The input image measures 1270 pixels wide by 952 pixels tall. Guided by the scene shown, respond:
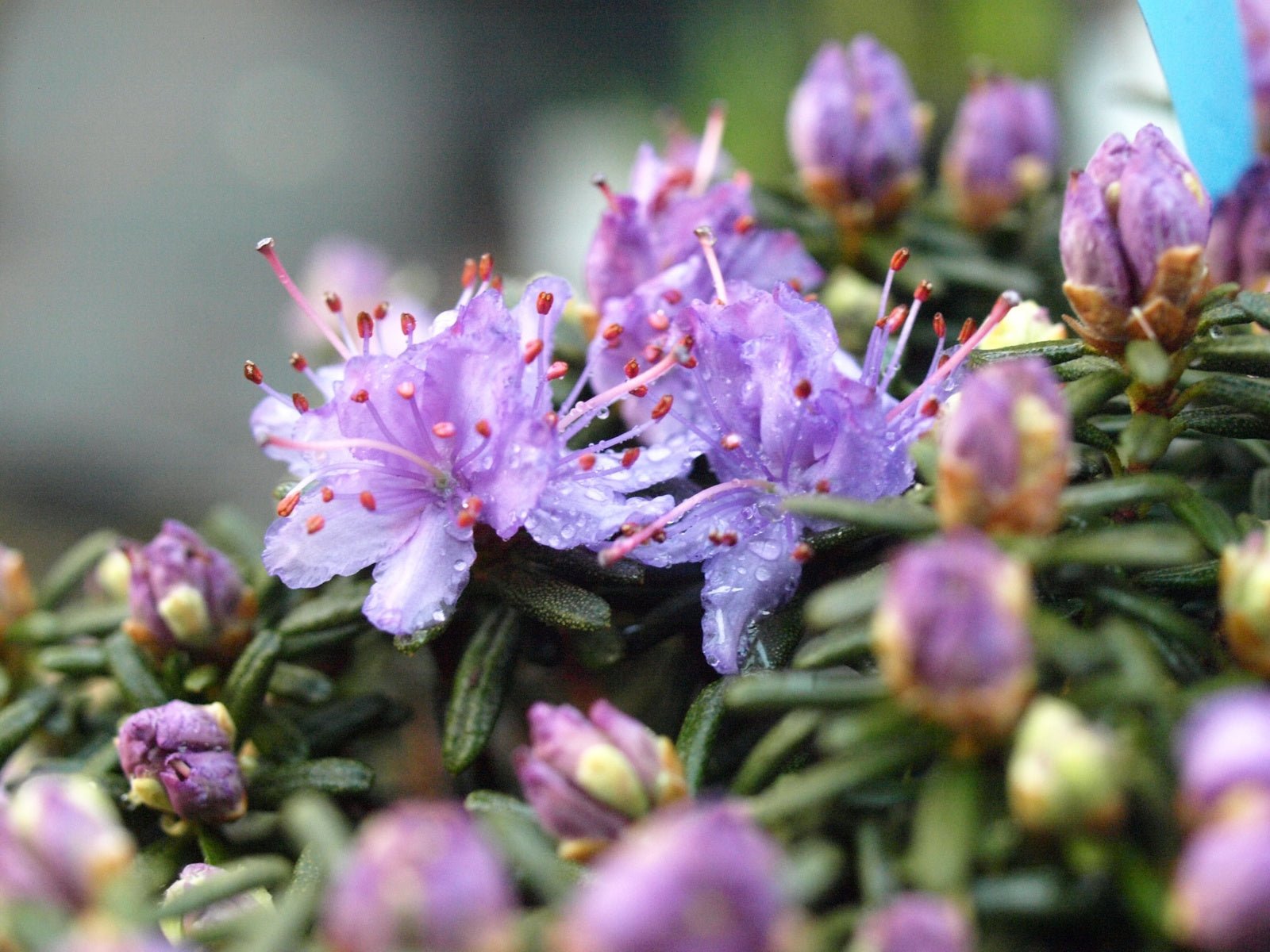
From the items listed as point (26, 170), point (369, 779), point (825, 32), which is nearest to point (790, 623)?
point (369, 779)

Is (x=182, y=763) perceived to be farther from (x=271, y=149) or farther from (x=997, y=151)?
(x=271, y=149)

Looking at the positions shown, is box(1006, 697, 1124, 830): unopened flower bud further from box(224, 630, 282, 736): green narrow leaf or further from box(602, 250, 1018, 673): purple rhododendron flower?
box(224, 630, 282, 736): green narrow leaf

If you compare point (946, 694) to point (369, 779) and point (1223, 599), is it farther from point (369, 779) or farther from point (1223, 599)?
point (369, 779)

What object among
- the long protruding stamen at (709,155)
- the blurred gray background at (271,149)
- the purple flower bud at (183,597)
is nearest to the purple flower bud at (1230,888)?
the purple flower bud at (183,597)

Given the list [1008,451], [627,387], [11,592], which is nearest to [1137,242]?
[1008,451]

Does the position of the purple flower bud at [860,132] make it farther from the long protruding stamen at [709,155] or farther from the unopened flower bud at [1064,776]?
the unopened flower bud at [1064,776]

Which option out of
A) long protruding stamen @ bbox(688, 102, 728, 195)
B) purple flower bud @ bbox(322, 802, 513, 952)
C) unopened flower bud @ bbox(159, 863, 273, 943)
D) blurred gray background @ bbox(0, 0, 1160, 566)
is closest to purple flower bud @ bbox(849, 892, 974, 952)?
purple flower bud @ bbox(322, 802, 513, 952)
